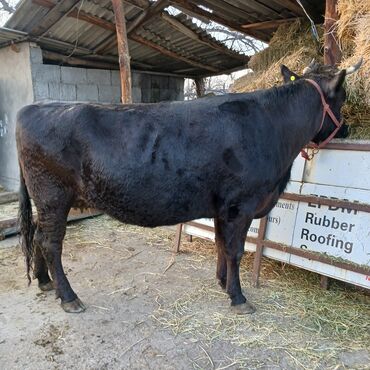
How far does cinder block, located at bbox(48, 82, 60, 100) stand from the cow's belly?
13.6 ft

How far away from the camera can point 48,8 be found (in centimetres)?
525

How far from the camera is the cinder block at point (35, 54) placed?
6.21 meters

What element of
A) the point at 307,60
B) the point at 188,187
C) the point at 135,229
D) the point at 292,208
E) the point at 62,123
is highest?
the point at 307,60

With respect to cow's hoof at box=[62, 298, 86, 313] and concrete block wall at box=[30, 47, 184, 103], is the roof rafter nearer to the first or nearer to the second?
concrete block wall at box=[30, 47, 184, 103]

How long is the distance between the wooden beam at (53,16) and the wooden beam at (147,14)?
1.21 m

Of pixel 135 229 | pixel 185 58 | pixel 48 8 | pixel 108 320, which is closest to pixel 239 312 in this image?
pixel 108 320

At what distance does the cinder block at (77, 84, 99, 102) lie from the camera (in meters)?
7.18

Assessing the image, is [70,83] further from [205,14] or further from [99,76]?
[205,14]

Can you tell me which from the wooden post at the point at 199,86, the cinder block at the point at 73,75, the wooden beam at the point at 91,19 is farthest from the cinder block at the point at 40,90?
the wooden post at the point at 199,86

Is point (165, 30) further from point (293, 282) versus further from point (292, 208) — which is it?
point (293, 282)

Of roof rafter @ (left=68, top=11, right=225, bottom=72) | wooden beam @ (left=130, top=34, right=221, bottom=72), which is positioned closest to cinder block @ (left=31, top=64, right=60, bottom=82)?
roof rafter @ (left=68, top=11, right=225, bottom=72)

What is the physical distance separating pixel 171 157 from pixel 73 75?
479 centimetres

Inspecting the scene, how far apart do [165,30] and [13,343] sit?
5.85 m

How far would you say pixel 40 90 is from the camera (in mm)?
6480
